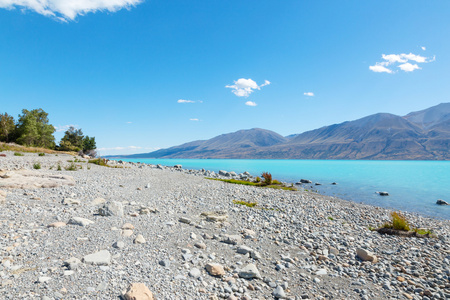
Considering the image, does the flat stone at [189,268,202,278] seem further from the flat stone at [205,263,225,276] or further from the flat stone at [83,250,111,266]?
the flat stone at [83,250,111,266]

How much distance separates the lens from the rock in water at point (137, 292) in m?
4.99

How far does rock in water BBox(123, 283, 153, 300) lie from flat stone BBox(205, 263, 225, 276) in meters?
2.14

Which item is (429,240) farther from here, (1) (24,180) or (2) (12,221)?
(1) (24,180)

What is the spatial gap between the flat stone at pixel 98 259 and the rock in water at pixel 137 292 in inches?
54.3

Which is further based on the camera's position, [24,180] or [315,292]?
[24,180]

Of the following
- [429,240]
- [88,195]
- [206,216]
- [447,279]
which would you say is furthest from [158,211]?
[429,240]

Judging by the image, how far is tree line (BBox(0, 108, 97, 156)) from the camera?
63094mm

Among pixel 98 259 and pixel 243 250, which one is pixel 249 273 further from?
pixel 98 259

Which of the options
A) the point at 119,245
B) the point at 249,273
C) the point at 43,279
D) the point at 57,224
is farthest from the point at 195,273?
the point at 57,224

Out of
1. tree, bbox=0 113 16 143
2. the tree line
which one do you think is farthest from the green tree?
tree, bbox=0 113 16 143

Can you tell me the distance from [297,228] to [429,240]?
24.3 feet

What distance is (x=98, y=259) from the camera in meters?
6.30

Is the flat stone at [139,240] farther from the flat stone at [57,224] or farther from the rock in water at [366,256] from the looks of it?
the rock in water at [366,256]

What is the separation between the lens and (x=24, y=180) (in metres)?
13.4
